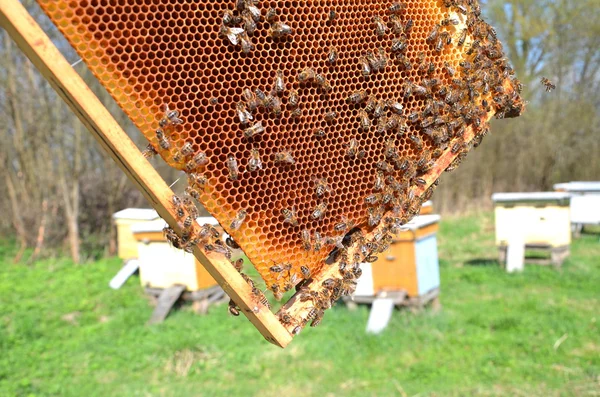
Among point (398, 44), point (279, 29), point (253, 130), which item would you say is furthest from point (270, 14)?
point (398, 44)

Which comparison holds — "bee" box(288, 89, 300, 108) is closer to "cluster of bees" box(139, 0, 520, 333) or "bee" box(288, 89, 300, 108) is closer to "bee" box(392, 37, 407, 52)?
"cluster of bees" box(139, 0, 520, 333)

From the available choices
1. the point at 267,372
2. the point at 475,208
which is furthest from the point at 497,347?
the point at 475,208

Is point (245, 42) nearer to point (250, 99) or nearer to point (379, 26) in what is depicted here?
point (250, 99)

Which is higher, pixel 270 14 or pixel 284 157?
pixel 270 14

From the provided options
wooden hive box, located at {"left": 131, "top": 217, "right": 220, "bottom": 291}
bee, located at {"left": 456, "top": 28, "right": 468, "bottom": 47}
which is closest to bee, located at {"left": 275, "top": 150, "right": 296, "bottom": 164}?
bee, located at {"left": 456, "top": 28, "right": 468, "bottom": 47}

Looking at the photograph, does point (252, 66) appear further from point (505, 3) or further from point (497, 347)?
point (505, 3)
